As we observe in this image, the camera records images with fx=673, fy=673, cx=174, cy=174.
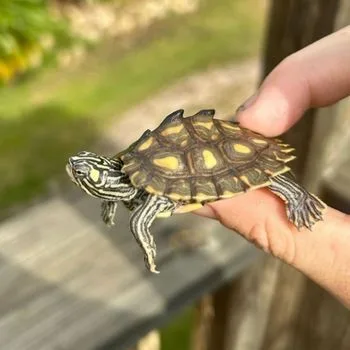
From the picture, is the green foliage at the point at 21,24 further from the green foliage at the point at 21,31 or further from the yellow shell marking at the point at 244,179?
the yellow shell marking at the point at 244,179

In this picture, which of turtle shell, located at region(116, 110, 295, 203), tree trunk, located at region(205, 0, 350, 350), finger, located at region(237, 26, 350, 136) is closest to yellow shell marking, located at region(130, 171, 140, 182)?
turtle shell, located at region(116, 110, 295, 203)

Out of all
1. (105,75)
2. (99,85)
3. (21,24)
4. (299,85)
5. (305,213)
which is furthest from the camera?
(105,75)

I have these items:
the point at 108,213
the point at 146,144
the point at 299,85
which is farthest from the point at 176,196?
the point at 299,85

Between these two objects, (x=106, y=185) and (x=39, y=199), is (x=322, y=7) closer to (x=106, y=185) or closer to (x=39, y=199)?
(x=106, y=185)

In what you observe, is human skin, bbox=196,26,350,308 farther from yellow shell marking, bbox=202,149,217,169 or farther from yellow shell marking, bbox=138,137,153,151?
yellow shell marking, bbox=138,137,153,151

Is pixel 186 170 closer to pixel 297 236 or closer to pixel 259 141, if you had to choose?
pixel 259 141

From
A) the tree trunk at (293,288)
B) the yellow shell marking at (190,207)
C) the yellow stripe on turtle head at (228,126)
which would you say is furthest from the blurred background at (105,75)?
the yellow stripe on turtle head at (228,126)
